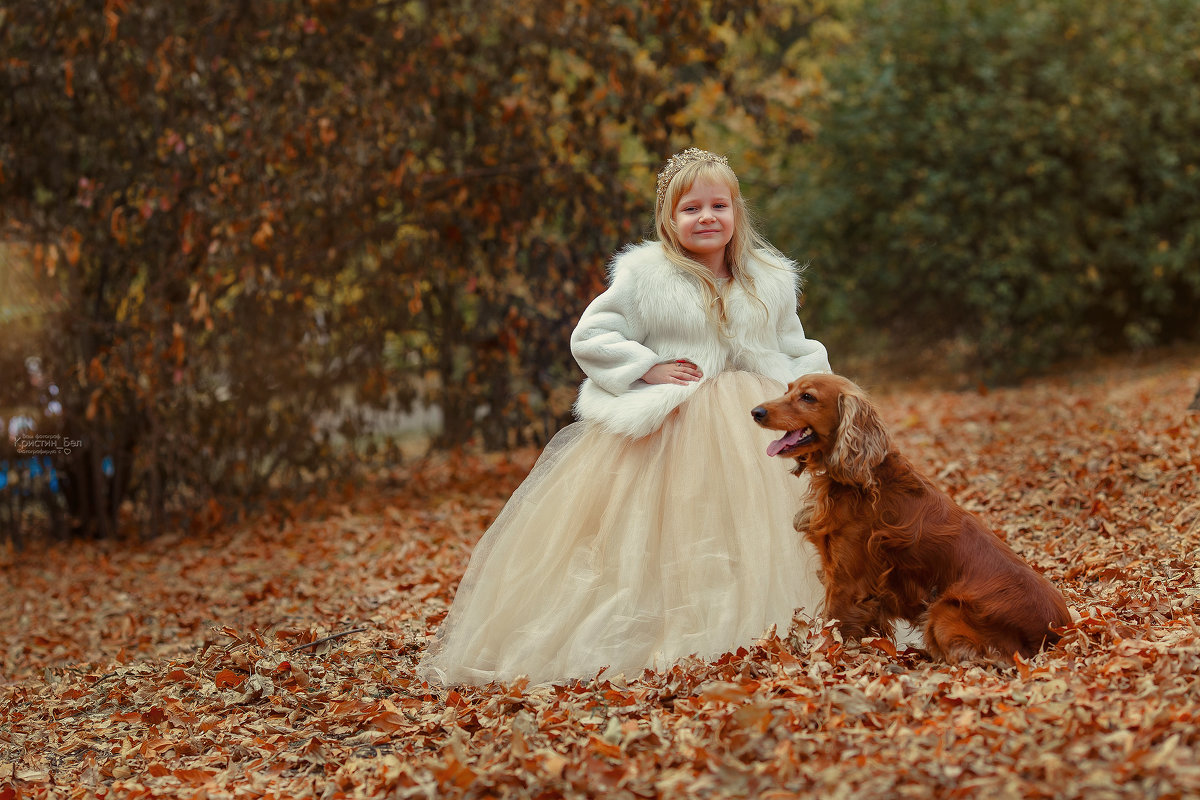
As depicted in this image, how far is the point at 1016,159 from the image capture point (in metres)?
12.0

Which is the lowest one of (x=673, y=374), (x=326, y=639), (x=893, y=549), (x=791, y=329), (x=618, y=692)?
(x=326, y=639)

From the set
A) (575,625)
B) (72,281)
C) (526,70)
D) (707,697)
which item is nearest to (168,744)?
(575,625)

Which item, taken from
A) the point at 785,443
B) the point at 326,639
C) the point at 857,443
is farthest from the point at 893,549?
the point at 326,639

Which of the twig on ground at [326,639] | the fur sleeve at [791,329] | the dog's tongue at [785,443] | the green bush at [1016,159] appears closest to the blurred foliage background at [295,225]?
the green bush at [1016,159]

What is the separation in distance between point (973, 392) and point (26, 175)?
9.78 m

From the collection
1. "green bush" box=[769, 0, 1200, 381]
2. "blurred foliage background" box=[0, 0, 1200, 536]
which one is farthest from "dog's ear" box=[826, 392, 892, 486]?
"green bush" box=[769, 0, 1200, 381]

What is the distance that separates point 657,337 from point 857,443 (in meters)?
1.01

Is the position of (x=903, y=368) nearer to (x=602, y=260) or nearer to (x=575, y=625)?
(x=602, y=260)

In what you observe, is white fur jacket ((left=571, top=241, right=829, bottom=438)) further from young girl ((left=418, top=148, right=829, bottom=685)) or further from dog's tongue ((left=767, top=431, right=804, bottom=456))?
dog's tongue ((left=767, top=431, right=804, bottom=456))

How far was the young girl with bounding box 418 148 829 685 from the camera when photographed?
3986 mm

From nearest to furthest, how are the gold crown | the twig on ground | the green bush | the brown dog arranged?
the brown dog → the gold crown → the twig on ground → the green bush

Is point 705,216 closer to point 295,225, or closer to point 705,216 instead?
point 705,216

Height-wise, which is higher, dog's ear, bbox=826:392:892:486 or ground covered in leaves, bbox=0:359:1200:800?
dog's ear, bbox=826:392:892:486

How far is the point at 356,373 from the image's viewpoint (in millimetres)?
9383
